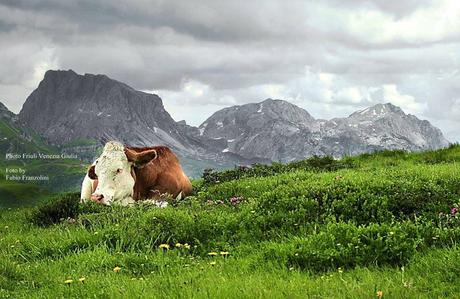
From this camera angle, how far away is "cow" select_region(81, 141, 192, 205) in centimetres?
1773

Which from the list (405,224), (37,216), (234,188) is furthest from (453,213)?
(37,216)

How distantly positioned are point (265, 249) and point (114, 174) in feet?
30.5

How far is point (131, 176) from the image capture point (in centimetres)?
1842

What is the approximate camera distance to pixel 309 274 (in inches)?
325

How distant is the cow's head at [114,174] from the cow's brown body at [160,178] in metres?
0.48

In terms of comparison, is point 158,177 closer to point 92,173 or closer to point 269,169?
point 92,173

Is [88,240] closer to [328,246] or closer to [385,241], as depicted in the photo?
[328,246]

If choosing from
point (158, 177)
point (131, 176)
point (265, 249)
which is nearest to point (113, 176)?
point (131, 176)

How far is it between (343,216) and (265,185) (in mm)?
6666

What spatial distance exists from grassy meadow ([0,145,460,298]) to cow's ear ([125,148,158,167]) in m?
3.18

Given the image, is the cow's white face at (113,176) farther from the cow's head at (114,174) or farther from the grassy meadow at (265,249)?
the grassy meadow at (265,249)

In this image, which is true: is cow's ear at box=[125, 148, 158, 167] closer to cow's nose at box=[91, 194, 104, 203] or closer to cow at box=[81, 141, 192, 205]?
cow at box=[81, 141, 192, 205]

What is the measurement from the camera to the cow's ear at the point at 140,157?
18.5 metres

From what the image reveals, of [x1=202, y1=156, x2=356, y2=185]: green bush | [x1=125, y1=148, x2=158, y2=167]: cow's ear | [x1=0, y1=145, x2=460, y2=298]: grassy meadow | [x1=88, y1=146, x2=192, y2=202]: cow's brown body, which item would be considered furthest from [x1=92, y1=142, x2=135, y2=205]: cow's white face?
[x1=202, y1=156, x2=356, y2=185]: green bush
